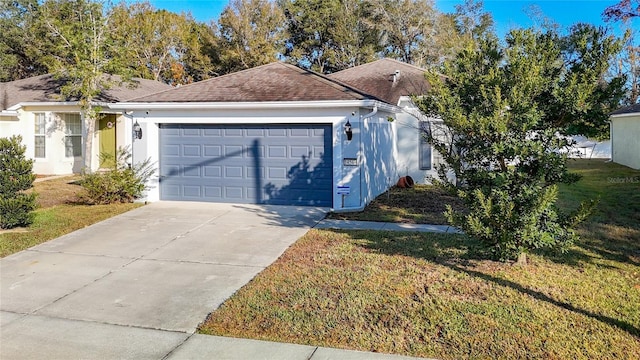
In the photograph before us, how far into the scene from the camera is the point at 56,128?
708 inches

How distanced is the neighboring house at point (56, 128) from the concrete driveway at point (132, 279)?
8.90m

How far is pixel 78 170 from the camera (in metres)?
18.5

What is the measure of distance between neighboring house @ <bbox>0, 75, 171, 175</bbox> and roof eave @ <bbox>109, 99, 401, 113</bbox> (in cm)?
608

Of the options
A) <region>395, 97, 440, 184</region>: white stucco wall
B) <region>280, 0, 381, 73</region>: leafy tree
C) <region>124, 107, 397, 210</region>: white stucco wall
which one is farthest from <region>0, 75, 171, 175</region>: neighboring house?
<region>280, 0, 381, 73</region>: leafy tree

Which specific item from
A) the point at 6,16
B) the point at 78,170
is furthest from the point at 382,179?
the point at 6,16

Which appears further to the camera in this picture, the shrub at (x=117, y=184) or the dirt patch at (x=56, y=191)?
the dirt patch at (x=56, y=191)

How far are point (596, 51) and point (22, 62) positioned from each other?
35.7m

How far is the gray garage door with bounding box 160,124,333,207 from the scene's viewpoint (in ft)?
37.7

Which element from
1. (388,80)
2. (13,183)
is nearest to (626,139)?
(388,80)

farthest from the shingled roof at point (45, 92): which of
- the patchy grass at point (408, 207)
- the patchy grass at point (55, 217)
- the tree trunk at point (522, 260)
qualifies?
the tree trunk at point (522, 260)

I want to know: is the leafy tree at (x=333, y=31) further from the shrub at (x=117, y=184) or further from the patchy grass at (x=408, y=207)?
the shrub at (x=117, y=184)

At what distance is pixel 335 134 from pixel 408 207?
251 centimetres

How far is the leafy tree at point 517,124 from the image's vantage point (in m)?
5.98

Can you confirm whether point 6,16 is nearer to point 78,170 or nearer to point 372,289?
point 78,170
